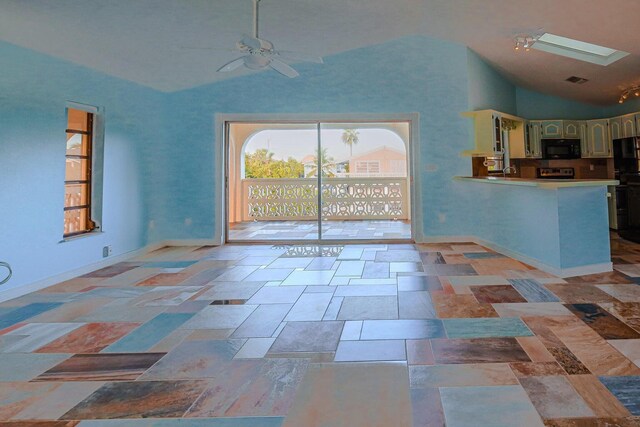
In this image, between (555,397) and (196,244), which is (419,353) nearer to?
(555,397)

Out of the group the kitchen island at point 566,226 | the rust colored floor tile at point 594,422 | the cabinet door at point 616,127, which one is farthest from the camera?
the cabinet door at point 616,127

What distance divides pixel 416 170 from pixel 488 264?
1.93 metres

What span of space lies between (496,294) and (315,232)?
13.8ft

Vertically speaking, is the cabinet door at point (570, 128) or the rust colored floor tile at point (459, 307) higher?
the cabinet door at point (570, 128)

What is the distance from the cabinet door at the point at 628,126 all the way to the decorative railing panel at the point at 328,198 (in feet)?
13.5

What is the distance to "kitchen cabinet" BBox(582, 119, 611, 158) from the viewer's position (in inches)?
244

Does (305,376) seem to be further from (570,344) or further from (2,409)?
(570,344)

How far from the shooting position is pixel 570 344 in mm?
1911

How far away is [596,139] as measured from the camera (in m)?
6.28

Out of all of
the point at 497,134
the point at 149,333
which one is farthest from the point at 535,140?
the point at 149,333

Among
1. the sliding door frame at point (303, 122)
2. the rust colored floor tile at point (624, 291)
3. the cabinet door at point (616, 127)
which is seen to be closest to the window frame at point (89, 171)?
the sliding door frame at point (303, 122)

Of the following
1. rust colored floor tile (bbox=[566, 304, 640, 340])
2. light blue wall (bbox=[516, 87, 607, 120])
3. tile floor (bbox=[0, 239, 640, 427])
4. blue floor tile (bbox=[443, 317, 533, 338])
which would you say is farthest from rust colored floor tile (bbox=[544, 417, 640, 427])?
light blue wall (bbox=[516, 87, 607, 120])

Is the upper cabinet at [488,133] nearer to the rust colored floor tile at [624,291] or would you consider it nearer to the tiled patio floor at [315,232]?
the tiled patio floor at [315,232]

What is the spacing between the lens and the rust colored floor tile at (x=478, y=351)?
1765 mm
